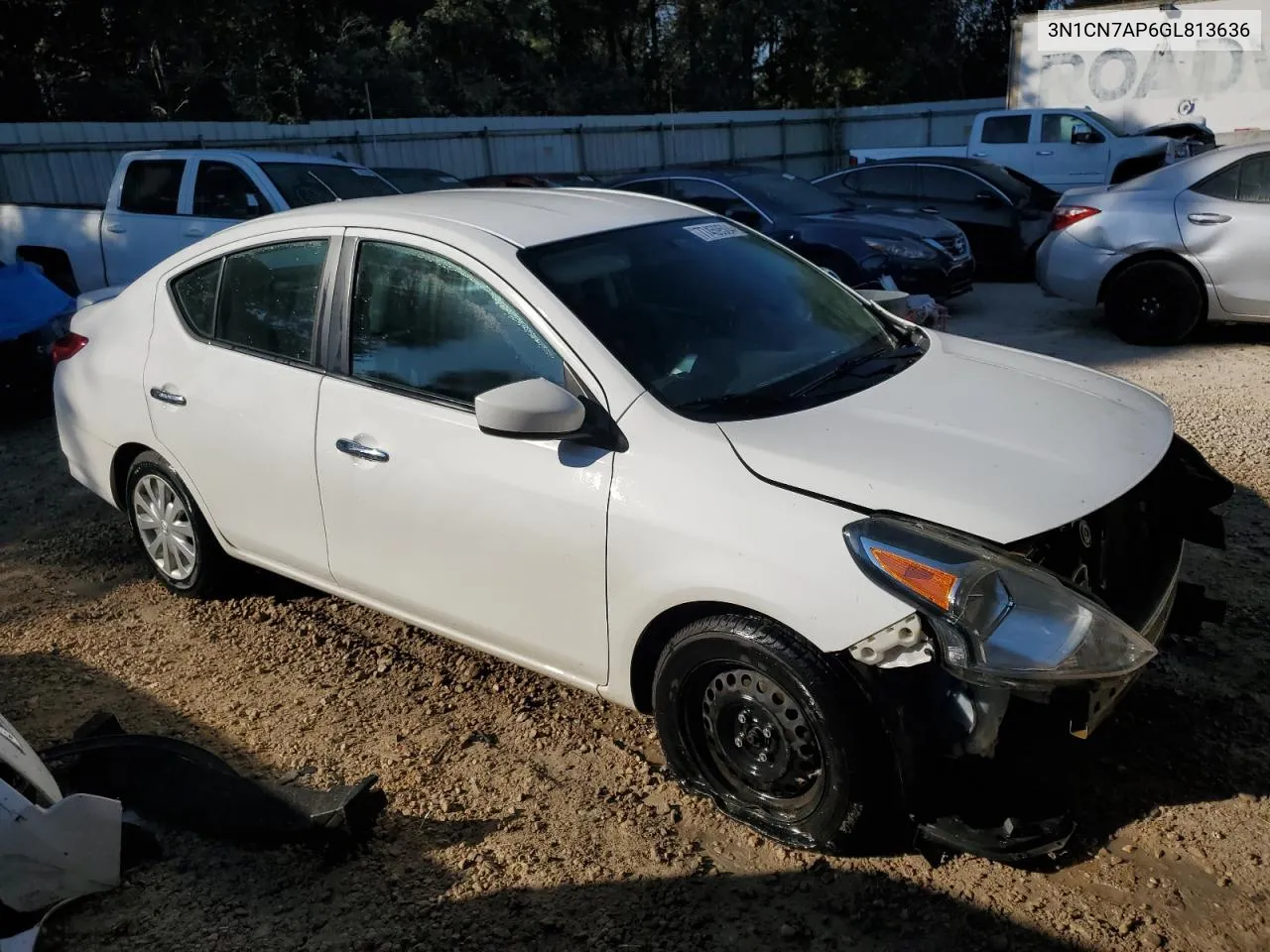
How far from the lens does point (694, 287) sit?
364 centimetres

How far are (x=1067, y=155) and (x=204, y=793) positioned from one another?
53.6 ft

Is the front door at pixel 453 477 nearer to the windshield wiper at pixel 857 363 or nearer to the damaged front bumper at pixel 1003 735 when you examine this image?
the windshield wiper at pixel 857 363

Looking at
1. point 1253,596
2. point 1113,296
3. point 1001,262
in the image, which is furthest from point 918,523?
point 1001,262

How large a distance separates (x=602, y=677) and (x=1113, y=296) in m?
6.87

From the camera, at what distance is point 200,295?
4352mm

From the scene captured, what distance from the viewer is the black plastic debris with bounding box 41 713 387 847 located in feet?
10.1

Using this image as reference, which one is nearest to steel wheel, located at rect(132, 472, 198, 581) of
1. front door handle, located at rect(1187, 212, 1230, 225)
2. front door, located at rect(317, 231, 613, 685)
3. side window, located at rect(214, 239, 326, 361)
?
side window, located at rect(214, 239, 326, 361)

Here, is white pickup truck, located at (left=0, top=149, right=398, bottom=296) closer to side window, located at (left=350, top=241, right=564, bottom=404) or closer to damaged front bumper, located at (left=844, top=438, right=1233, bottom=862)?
side window, located at (left=350, top=241, right=564, bottom=404)

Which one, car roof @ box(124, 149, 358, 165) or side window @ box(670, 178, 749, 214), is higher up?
car roof @ box(124, 149, 358, 165)

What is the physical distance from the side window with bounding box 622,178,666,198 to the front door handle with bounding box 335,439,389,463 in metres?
8.53

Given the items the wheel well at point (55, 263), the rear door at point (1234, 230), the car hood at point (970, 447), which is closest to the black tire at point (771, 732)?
the car hood at point (970, 447)

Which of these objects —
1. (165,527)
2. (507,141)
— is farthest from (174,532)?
(507,141)

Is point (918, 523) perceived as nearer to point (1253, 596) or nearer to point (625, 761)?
point (625, 761)

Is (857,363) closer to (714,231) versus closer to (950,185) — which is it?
(714,231)
